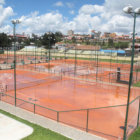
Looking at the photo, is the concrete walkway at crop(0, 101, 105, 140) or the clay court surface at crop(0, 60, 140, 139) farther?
the clay court surface at crop(0, 60, 140, 139)

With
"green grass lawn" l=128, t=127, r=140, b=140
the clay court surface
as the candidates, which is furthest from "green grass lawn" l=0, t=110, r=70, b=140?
"green grass lawn" l=128, t=127, r=140, b=140

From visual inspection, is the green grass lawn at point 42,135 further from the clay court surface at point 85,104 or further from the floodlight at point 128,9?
the floodlight at point 128,9

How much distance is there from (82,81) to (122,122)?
49.1 feet

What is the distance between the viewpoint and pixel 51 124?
36.5 feet

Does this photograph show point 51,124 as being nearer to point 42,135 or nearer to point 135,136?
point 42,135

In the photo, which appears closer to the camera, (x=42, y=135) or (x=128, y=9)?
(x=128, y=9)

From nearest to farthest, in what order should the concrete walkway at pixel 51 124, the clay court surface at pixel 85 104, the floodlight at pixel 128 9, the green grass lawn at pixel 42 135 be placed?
the floodlight at pixel 128 9 → the green grass lawn at pixel 42 135 → the concrete walkway at pixel 51 124 → the clay court surface at pixel 85 104

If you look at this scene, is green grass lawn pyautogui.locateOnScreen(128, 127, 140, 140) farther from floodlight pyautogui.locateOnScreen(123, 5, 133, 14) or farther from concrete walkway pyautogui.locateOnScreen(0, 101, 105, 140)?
floodlight pyautogui.locateOnScreen(123, 5, 133, 14)

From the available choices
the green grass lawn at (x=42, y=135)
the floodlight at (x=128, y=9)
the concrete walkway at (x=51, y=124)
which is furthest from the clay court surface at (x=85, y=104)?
the floodlight at (x=128, y=9)

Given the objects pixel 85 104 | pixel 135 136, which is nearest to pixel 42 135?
pixel 135 136

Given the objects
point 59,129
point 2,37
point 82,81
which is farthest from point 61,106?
point 2,37

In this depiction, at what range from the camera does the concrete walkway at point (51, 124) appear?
959cm

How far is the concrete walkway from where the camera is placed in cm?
959

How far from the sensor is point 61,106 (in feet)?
50.5
